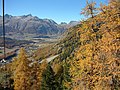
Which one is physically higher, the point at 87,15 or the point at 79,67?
the point at 87,15

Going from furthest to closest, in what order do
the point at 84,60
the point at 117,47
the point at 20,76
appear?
1. the point at 20,76
2. the point at 84,60
3. the point at 117,47

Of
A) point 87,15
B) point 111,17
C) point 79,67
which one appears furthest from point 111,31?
point 79,67

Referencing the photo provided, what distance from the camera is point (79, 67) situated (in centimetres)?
2064

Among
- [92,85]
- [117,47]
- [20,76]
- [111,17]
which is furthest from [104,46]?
[20,76]

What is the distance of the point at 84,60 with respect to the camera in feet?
65.2

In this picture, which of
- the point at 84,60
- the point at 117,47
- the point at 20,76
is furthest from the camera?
the point at 20,76

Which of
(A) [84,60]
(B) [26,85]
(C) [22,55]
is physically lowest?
(B) [26,85]

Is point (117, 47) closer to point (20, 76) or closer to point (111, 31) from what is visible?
point (111, 31)

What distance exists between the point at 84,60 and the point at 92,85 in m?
2.18

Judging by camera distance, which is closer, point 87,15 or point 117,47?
point 117,47

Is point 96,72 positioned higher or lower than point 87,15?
lower

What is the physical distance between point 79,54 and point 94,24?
274 cm

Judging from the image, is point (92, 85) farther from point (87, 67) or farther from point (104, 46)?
point (104, 46)

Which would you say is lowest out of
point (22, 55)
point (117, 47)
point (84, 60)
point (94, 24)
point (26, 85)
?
point (26, 85)
